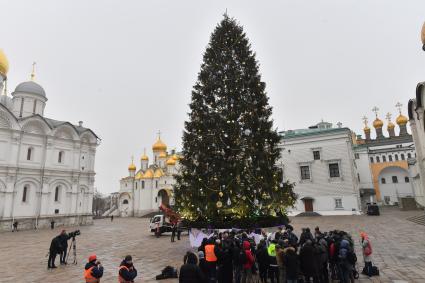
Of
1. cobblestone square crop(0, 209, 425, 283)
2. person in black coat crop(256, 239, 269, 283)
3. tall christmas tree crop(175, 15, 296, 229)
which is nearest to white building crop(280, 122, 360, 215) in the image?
cobblestone square crop(0, 209, 425, 283)

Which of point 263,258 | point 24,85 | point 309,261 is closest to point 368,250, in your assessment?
point 309,261

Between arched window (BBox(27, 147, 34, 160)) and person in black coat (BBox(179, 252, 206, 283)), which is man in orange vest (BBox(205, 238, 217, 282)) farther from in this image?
arched window (BBox(27, 147, 34, 160))

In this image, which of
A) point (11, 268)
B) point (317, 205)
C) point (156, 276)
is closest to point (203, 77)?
point (156, 276)

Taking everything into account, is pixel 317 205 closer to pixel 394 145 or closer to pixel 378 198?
pixel 378 198

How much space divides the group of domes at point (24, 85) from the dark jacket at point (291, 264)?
130ft

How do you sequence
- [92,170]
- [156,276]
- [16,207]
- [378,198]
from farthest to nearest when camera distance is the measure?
[378,198] < [92,170] < [16,207] < [156,276]

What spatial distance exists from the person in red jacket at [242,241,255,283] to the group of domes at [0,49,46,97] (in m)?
38.5

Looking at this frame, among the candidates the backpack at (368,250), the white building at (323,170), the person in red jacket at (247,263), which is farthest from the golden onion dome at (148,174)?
the backpack at (368,250)

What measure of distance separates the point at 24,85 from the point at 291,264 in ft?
138

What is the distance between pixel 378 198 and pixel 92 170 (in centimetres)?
5050

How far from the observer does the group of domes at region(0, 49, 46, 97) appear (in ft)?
107

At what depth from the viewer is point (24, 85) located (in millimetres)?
36375

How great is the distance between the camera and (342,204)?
3322 centimetres

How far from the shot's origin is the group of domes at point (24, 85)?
32.8m
